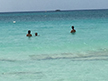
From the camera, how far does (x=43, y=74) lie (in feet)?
41.3

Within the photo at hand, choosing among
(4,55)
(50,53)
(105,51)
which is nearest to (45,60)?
(50,53)

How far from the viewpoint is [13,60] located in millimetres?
15344

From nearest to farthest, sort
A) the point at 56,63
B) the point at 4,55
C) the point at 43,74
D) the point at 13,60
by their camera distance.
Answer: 1. the point at 43,74
2. the point at 56,63
3. the point at 13,60
4. the point at 4,55

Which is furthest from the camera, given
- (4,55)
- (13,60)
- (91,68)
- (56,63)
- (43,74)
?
(4,55)

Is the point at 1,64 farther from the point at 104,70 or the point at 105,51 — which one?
the point at 105,51

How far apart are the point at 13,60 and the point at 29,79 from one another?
3777 millimetres

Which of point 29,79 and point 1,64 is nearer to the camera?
point 29,79

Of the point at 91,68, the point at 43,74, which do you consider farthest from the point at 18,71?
the point at 91,68

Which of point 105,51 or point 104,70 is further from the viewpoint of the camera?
point 105,51

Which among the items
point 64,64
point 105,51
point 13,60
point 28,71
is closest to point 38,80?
point 28,71

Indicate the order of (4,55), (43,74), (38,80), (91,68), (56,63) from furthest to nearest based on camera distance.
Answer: (4,55), (56,63), (91,68), (43,74), (38,80)

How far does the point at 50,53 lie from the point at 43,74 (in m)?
4.58

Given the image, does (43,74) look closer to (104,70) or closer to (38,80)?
(38,80)

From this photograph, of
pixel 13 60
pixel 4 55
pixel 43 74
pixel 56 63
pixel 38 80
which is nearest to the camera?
pixel 38 80
